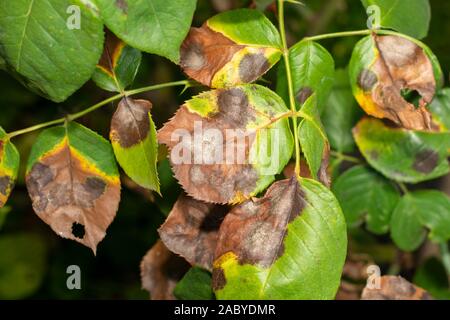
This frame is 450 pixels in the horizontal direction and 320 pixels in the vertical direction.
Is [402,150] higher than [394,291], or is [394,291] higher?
[402,150]

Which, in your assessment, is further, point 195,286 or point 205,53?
point 195,286

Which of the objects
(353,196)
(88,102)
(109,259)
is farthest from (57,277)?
(353,196)

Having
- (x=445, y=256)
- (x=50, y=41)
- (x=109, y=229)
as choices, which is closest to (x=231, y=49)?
(x=50, y=41)

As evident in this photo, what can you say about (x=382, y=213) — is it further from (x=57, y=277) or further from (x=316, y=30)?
(x=57, y=277)

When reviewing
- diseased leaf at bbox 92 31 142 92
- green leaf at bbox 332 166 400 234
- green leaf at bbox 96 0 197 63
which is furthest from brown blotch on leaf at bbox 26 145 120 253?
green leaf at bbox 332 166 400 234

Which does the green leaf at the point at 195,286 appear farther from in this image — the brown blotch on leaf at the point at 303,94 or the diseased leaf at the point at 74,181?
the brown blotch on leaf at the point at 303,94

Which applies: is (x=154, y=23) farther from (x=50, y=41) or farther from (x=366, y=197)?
(x=366, y=197)

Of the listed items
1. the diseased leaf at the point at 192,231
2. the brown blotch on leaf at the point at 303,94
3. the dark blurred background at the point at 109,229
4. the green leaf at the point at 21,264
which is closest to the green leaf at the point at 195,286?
the diseased leaf at the point at 192,231
